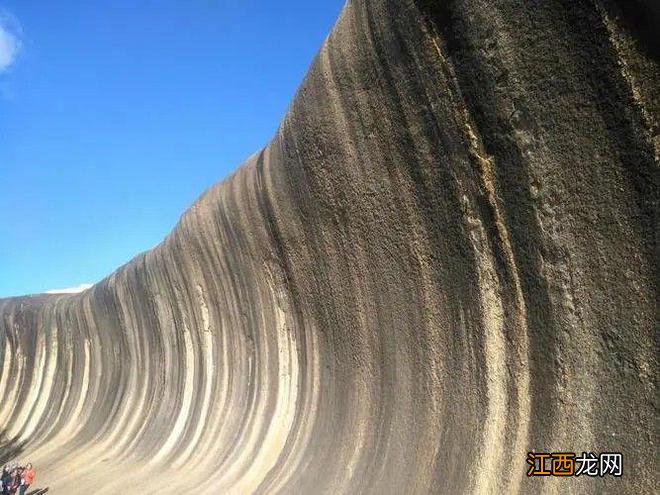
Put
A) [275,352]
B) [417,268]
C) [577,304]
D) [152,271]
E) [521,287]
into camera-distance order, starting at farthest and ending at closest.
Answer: [152,271] < [275,352] < [417,268] < [521,287] < [577,304]

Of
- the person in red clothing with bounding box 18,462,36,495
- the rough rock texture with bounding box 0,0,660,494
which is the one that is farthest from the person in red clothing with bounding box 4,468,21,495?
the rough rock texture with bounding box 0,0,660,494

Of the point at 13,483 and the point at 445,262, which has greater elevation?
the point at 445,262

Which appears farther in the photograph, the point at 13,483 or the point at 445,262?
the point at 13,483

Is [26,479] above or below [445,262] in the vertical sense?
below

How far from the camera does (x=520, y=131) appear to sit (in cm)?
205

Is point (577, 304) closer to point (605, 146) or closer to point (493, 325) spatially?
point (493, 325)

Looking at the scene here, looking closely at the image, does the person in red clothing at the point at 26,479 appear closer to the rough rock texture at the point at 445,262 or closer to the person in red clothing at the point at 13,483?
the person in red clothing at the point at 13,483

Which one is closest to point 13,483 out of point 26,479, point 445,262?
point 26,479

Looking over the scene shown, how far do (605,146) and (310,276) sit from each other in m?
2.25

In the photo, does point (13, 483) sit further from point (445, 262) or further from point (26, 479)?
point (445, 262)

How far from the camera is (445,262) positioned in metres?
2.51

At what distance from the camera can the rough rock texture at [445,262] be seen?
5.81 feet

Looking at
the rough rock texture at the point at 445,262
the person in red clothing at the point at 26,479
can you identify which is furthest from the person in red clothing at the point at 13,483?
the rough rock texture at the point at 445,262

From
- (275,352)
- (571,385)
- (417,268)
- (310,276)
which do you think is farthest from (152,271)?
(571,385)
